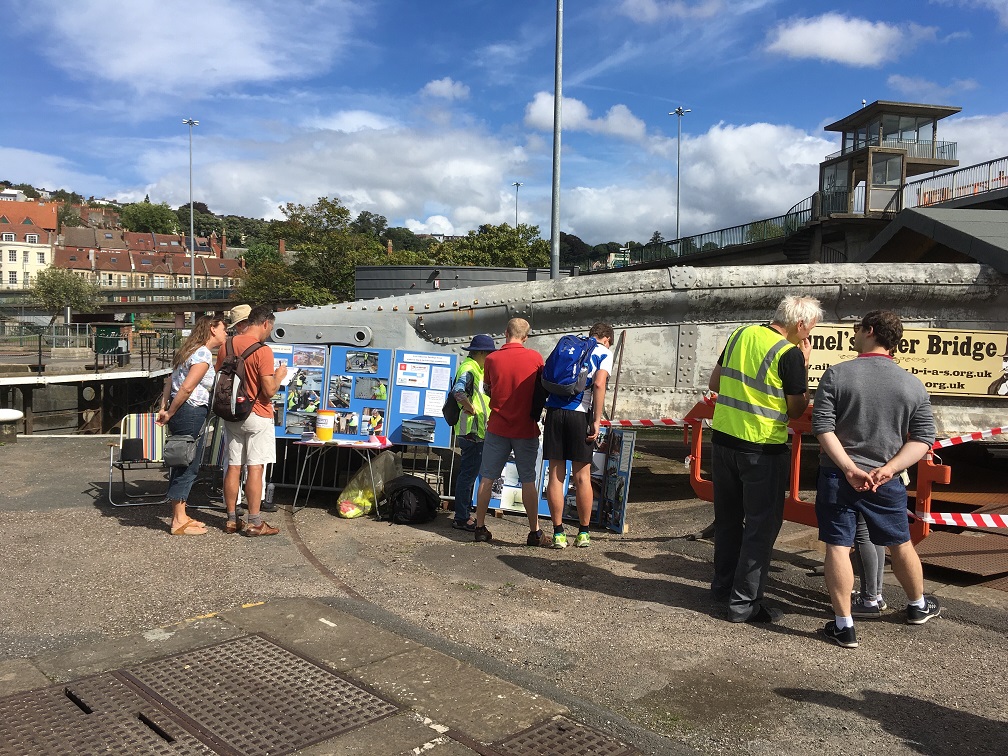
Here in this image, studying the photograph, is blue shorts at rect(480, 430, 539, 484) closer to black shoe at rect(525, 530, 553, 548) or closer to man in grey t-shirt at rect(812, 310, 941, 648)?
black shoe at rect(525, 530, 553, 548)

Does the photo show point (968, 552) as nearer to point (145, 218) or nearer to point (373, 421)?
point (373, 421)

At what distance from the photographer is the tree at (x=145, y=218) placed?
167 metres

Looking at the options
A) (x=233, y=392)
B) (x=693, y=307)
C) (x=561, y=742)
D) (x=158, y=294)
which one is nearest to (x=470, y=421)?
(x=233, y=392)

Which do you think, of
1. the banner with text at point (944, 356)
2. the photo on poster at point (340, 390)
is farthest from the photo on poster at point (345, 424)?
the banner with text at point (944, 356)

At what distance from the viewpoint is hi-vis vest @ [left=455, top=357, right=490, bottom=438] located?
7039 mm

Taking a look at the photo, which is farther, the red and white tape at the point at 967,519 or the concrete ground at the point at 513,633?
the red and white tape at the point at 967,519

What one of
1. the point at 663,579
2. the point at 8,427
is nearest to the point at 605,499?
the point at 663,579

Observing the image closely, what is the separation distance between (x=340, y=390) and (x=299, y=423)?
0.49 meters

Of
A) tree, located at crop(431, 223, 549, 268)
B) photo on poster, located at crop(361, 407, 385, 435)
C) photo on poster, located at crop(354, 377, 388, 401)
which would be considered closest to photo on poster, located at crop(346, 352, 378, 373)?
photo on poster, located at crop(354, 377, 388, 401)

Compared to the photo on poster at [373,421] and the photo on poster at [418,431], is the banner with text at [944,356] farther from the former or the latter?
the photo on poster at [373,421]

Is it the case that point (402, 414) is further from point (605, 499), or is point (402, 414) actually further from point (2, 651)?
point (2, 651)

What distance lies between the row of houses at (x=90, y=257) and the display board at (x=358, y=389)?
106328 millimetres

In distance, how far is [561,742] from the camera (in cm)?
314

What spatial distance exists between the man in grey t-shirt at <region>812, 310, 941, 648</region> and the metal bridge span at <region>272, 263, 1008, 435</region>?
370 cm
